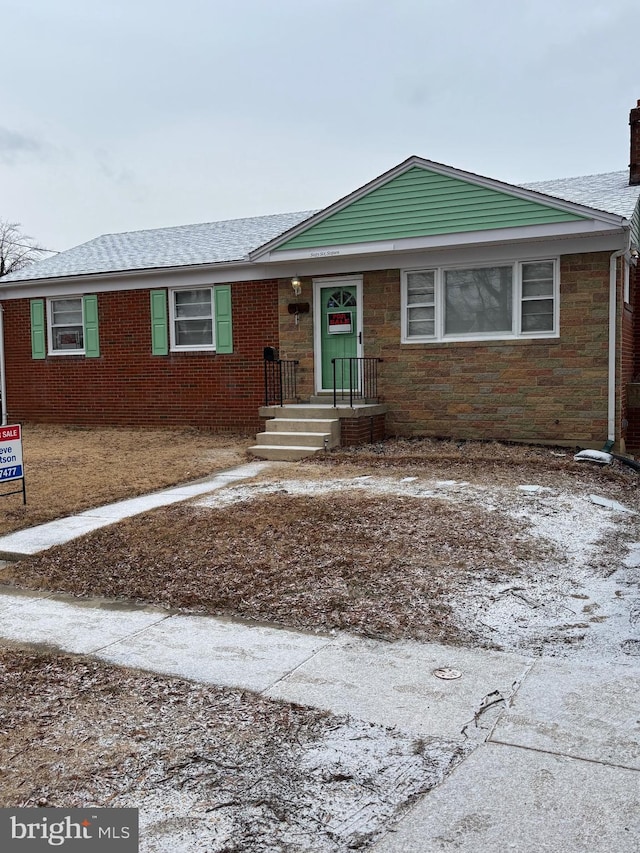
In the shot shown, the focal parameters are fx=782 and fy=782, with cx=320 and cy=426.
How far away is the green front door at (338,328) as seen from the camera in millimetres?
13633

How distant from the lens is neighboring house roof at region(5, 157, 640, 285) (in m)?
12.5

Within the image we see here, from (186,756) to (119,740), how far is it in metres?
0.36

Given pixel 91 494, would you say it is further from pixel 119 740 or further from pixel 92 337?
pixel 92 337

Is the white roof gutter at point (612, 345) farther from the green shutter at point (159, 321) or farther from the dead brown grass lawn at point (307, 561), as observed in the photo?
the green shutter at point (159, 321)

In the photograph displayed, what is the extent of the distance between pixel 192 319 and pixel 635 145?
869cm

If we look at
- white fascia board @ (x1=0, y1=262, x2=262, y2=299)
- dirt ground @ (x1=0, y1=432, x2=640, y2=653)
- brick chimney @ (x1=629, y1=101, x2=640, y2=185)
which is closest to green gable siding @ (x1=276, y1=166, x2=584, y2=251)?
white fascia board @ (x1=0, y1=262, x2=262, y2=299)

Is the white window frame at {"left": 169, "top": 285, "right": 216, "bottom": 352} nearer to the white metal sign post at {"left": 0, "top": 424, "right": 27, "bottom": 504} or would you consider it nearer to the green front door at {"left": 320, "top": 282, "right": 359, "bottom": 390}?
the green front door at {"left": 320, "top": 282, "right": 359, "bottom": 390}

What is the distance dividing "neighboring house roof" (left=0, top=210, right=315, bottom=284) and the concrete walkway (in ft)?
33.6

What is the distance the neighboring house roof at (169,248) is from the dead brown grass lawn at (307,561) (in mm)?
8139

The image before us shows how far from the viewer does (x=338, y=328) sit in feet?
45.1

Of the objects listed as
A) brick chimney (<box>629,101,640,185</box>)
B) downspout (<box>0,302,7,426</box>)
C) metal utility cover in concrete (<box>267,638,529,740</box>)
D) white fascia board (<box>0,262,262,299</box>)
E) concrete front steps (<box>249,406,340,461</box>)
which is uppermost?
brick chimney (<box>629,101,640,185</box>)

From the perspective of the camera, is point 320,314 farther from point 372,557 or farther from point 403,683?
point 403,683

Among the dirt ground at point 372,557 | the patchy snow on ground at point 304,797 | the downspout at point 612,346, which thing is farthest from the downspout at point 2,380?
the patchy snow on ground at point 304,797

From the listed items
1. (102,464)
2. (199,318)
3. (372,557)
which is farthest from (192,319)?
(372,557)
